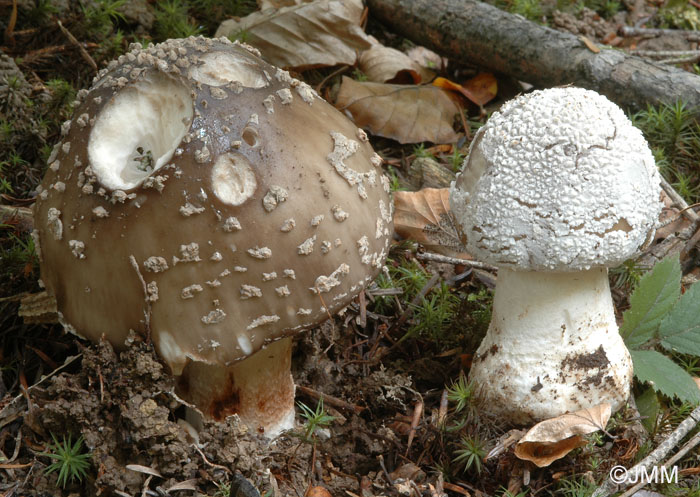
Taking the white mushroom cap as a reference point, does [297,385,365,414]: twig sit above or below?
below

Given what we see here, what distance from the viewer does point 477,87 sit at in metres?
4.33

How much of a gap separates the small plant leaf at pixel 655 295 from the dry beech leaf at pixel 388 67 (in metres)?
1.96

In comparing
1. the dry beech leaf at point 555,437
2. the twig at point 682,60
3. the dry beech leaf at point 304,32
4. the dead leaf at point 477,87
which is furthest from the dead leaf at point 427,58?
the dry beech leaf at point 555,437

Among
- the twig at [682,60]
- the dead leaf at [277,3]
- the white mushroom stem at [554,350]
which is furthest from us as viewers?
the twig at [682,60]

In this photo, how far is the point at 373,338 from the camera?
3.14 m

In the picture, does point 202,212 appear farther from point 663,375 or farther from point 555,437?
point 663,375

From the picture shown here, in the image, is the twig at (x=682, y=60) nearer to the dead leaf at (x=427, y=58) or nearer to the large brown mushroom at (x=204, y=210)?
the dead leaf at (x=427, y=58)

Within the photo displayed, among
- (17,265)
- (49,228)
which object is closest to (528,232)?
(49,228)

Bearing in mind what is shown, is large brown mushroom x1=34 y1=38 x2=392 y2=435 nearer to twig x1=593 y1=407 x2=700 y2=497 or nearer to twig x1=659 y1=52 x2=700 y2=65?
twig x1=593 y1=407 x2=700 y2=497

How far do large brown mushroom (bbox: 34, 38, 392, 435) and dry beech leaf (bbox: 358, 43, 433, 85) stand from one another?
69.8 inches

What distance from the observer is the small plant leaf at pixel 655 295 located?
110 inches

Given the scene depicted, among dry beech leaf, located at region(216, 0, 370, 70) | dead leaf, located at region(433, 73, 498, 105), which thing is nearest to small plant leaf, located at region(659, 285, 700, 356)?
dead leaf, located at region(433, 73, 498, 105)

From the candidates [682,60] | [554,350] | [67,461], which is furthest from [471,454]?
[682,60]

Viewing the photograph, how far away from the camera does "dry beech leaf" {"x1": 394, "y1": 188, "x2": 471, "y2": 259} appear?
3447 mm
